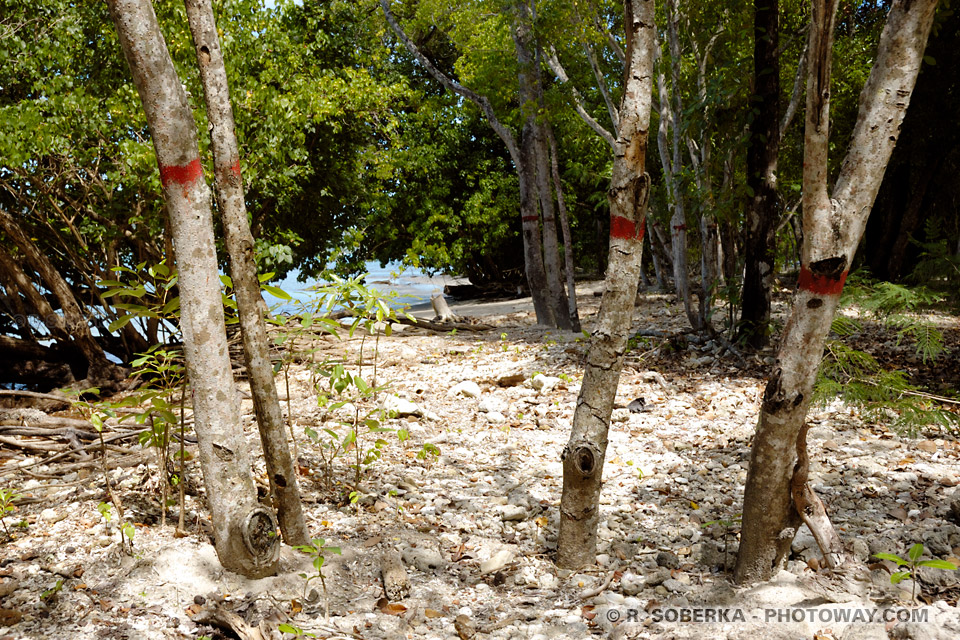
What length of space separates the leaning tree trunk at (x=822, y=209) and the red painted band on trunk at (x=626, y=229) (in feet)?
2.45

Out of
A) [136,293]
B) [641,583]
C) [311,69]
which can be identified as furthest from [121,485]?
[311,69]

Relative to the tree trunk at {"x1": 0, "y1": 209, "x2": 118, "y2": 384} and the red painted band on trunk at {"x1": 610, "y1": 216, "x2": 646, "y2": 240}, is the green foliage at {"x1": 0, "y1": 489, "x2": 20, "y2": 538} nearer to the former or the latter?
the red painted band on trunk at {"x1": 610, "y1": 216, "x2": 646, "y2": 240}

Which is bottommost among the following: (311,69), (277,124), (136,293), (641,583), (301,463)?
(641,583)

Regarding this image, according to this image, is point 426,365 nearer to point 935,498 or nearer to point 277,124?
point 277,124

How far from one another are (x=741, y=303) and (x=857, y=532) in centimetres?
442

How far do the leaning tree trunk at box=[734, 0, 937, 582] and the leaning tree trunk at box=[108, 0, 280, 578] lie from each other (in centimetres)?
229

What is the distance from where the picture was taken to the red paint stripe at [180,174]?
2760 millimetres

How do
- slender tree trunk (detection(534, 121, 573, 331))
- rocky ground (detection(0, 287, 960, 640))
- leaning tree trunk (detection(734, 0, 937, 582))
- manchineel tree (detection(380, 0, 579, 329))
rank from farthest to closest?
1. slender tree trunk (detection(534, 121, 573, 331))
2. manchineel tree (detection(380, 0, 579, 329))
3. rocky ground (detection(0, 287, 960, 640))
4. leaning tree trunk (detection(734, 0, 937, 582))

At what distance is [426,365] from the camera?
27.7 feet

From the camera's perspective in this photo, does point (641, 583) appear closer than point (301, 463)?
Yes

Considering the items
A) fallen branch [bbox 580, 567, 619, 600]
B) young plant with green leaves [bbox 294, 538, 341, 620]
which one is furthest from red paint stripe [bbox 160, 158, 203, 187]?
fallen branch [bbox 580, 567, 619, 600]

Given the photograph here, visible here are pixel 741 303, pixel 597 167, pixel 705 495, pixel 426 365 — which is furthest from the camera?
pixel 597 167

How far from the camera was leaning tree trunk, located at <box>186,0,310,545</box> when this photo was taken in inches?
118

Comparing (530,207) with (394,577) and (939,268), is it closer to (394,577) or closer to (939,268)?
(939,268)
